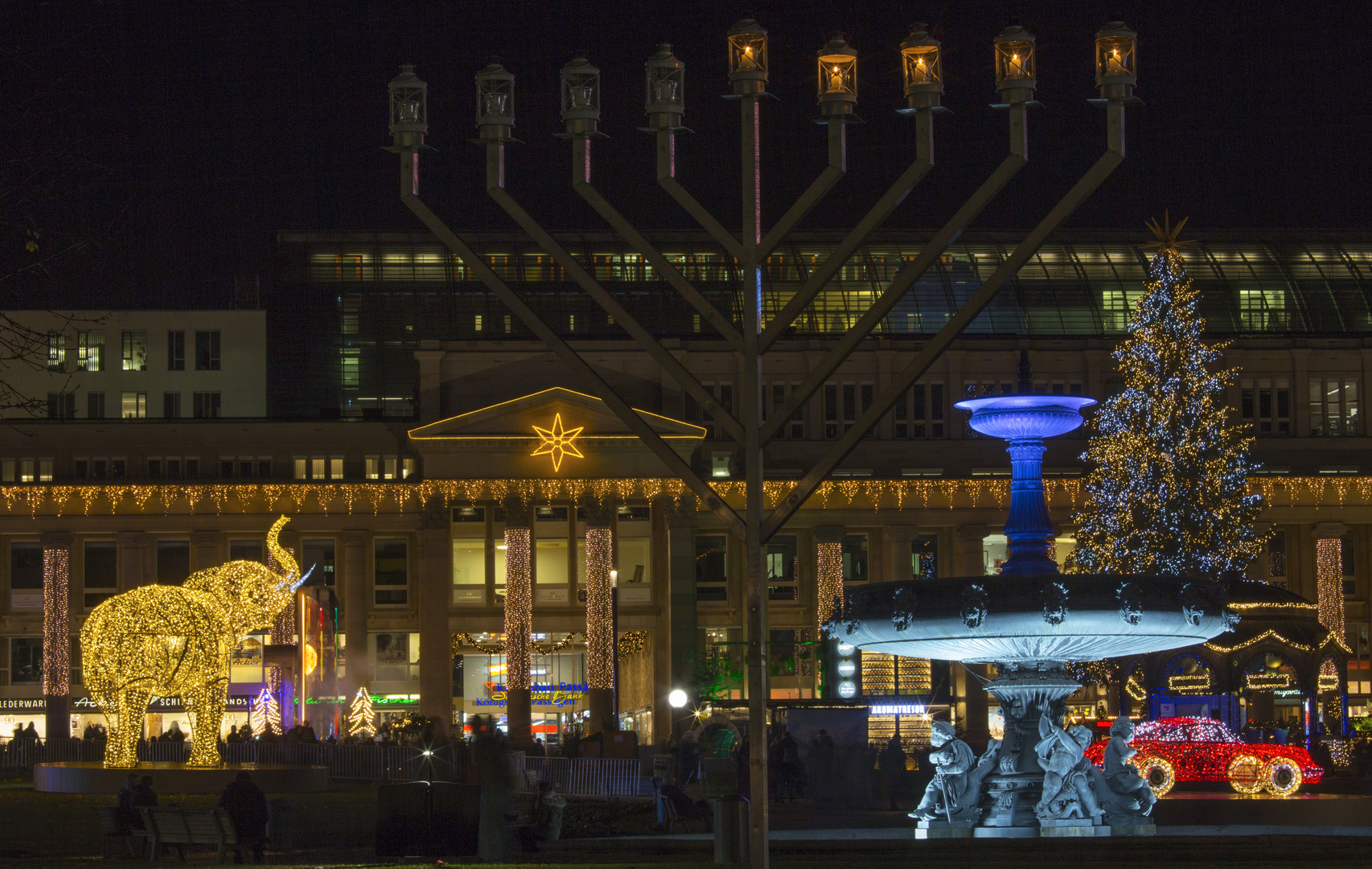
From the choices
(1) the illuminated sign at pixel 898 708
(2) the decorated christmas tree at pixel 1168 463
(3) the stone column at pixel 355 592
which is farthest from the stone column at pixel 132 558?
(1) the illuminated sign at pixel 898 708

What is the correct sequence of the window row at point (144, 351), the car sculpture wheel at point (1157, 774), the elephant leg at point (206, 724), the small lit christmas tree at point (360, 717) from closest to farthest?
the car sculpture wheel at point (1157, 774) → the elephant leg at point (206, 724) → the small lit christmas tree at point (360, 717) → the window row at point (144, 351)

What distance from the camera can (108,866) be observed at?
2147 cm

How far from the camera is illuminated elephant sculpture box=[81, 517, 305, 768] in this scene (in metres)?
37.2

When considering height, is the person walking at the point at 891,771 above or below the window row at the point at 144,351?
below

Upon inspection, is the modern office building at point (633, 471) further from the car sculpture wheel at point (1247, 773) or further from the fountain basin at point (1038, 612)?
the fountain basin at point (1038, 612)

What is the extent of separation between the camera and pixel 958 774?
78.1ft

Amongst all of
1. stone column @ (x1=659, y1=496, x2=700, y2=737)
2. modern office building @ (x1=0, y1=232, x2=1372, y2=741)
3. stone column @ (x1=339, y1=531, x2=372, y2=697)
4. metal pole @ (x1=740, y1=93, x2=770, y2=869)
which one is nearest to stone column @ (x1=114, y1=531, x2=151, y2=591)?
modern office building @ (x1=0, y1=232, x2=1372, y2=741)

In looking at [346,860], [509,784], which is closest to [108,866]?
[346,860]

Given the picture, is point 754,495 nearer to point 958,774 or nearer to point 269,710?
point 958,774

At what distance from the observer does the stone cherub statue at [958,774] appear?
23.7m

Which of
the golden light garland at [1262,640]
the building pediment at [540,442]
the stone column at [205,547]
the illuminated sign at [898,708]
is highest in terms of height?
the building pediment at [540,442]

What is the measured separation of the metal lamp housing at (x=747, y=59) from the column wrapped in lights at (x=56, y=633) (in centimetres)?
5901

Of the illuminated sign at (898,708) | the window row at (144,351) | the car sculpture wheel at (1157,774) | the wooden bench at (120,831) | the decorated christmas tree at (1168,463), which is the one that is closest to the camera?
the wooden bench at (120,831)

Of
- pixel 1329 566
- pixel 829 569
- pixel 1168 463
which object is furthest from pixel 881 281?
pixel 1168 463
